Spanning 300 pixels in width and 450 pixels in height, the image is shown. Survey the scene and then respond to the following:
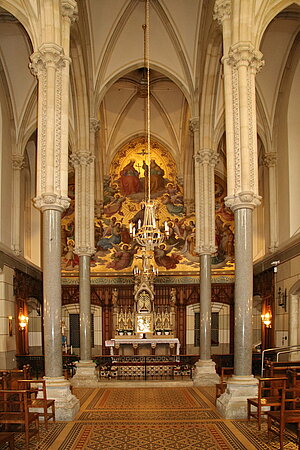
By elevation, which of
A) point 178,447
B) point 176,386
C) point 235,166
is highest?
point 235,166

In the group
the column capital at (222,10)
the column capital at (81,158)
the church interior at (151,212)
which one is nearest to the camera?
the church interior at (151,212)

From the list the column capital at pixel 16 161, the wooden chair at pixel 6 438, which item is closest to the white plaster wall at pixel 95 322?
the column capital at pixel 16 161

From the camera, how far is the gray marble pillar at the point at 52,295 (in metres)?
11.4

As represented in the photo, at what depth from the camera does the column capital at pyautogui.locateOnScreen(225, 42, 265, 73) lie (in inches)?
473

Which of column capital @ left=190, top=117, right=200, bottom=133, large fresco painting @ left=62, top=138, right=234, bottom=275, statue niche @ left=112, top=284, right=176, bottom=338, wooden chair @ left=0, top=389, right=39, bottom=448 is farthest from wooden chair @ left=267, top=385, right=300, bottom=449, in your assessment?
large fresco painting @ left=62, top=138, right=234, bottom=275

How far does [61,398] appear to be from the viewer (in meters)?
11.1

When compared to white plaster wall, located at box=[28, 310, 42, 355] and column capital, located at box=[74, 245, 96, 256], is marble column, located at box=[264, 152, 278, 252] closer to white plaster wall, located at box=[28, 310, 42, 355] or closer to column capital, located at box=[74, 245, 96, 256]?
column capital, located at box=[74, 245, 96, 256]

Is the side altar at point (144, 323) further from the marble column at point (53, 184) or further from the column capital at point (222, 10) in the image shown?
the column capital at point (222, 10)

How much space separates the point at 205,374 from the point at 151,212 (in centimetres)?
554

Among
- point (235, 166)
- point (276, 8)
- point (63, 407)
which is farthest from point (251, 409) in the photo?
point (276, 8)

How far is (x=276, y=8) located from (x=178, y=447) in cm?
1031

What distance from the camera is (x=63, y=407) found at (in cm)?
1098

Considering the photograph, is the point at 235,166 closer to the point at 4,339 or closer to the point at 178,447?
the point at 178,447

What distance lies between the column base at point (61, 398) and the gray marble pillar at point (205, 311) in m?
7.25
